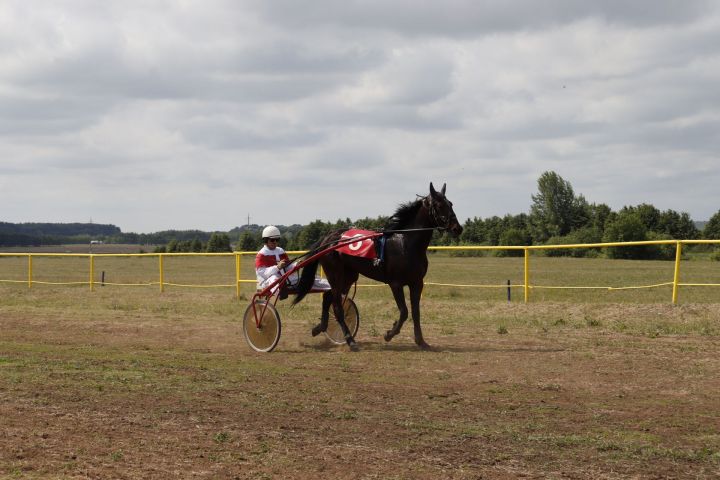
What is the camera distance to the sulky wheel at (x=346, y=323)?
43.5 feet

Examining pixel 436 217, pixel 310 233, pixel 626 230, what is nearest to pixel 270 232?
pixel 436 217

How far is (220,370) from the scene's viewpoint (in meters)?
10.2

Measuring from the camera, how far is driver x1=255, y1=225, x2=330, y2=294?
1291 cm

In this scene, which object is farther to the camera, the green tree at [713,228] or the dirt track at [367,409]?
the green tree at [713,228]

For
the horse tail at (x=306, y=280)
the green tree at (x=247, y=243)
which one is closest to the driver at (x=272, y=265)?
the horse tail at (x=306, y=280)

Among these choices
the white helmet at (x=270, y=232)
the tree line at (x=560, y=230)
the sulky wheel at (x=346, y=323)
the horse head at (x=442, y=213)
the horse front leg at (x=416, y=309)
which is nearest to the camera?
the horse head at (x=442, y=213)

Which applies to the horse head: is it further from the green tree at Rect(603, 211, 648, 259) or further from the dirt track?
the green tree at Rect(603, 211, 648, 259)

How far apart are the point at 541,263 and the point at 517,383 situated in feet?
147

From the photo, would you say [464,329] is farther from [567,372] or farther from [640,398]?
[640,398]

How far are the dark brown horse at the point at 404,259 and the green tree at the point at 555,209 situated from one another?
64.2 meters

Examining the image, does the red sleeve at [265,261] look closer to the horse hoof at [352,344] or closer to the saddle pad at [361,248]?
the saddle pad at [361,248]

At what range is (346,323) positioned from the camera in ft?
44.4

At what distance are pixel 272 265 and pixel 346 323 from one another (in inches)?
60.7

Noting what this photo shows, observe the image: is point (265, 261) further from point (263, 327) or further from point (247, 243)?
point (247, 243)
